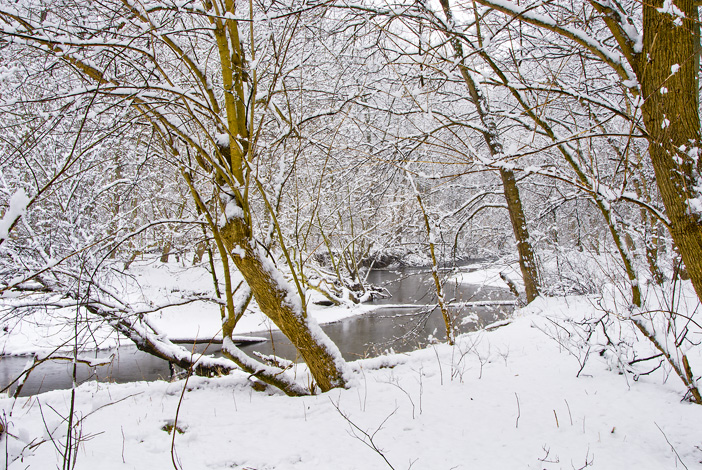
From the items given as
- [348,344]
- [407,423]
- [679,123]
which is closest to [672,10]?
[679,123]

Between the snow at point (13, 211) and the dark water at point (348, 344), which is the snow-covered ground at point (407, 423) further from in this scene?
the dark water at point (348, 344)

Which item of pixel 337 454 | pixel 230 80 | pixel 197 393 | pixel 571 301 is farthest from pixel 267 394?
pixel 571 301

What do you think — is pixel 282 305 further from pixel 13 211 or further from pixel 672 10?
pixel 672 10

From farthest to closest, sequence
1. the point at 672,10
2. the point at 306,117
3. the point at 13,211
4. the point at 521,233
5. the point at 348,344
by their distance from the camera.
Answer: the point at 348,344
the point at 521,233
the point at 306,117
the point at 672,10
the point at 13,211

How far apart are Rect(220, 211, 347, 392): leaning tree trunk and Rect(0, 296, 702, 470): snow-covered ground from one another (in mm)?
236

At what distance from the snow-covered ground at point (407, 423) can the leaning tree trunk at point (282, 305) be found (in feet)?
0.78

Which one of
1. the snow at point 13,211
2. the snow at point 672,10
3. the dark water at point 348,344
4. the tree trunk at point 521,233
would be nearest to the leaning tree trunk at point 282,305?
the snow at point 13,211

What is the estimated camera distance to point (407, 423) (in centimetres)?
264

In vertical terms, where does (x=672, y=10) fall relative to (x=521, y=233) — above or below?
above

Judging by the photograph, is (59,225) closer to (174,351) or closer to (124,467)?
(174,351)

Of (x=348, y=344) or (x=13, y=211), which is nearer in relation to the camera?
(x=13, y=211)

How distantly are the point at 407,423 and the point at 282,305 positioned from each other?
4.52ft

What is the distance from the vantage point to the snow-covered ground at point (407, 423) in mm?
2125

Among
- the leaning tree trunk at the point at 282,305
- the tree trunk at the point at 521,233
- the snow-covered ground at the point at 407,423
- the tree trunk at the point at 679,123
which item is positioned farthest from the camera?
the tree trunk at the point at 521,233
